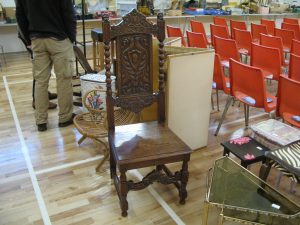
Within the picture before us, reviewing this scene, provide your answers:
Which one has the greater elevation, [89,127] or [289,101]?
[289,101]

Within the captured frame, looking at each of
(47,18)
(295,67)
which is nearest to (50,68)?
(47,18)

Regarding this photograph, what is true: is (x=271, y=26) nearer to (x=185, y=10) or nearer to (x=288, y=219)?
(x=185, y=10)

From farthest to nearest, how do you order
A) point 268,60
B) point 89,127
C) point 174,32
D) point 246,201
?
point 174,32 < point 268,60 < point 89,127 < point 246,201

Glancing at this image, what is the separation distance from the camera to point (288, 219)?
153 centimetres

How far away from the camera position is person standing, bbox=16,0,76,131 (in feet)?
8.55

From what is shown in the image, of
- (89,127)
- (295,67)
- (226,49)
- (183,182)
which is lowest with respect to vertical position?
(183,182)

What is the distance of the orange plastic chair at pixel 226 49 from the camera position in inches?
143

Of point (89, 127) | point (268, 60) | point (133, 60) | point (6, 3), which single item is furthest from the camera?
point (6, 3)

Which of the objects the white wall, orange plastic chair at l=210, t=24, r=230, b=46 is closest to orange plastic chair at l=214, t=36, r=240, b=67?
orange plastic chair at l=210, t=24, r=230, b=46

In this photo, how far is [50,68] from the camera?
9.53ft

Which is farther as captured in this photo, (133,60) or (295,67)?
(295,67)

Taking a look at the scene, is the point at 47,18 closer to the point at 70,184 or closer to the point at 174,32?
the point at 70,184

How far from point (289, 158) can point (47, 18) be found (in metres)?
2.18

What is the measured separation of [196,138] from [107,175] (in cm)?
83
